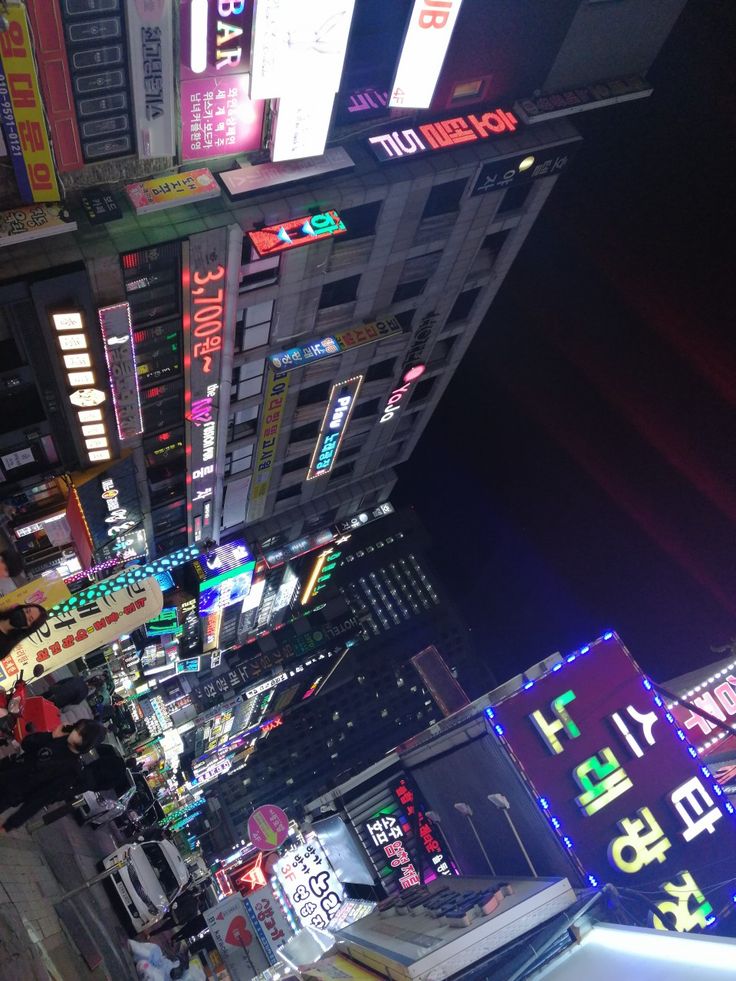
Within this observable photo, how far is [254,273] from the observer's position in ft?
75.0

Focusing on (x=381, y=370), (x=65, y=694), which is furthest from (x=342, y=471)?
(x=65, y=694)

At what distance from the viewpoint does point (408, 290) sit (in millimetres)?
29453

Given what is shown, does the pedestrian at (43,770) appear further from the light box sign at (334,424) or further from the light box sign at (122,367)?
the light box sign at (334,424)

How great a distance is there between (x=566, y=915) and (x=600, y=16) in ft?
87.9

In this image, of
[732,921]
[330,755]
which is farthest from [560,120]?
[330,755]

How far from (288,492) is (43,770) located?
25.4 metres

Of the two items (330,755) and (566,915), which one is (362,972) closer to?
(566,915)

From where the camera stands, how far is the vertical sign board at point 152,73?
16094mm

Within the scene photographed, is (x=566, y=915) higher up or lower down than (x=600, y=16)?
lower down

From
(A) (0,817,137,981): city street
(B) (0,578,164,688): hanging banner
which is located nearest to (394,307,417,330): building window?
(B) (0,578,164,688): hanging banner

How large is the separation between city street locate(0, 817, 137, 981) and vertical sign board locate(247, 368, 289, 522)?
623 inches

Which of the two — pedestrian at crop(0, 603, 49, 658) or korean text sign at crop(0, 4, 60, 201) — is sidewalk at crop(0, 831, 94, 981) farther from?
korean text sign at crop(0, 4, 60, 201)

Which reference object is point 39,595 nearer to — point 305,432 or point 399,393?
point 305,432

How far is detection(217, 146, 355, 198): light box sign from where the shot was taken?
20109 millimetres
